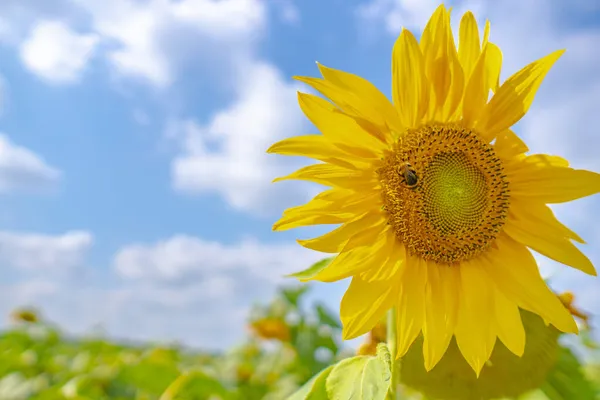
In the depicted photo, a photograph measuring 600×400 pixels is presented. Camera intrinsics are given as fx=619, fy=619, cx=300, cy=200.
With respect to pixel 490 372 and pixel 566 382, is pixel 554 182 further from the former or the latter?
pixel 566 382

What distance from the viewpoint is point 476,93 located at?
1.52m

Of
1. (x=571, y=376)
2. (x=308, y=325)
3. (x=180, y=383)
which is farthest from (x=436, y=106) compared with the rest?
(x=308, y=325)

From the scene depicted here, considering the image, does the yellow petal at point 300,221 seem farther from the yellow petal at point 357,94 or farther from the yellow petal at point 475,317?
the yellow petal at point 475,317

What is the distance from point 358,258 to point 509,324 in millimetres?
397

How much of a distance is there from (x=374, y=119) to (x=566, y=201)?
1.70 ft

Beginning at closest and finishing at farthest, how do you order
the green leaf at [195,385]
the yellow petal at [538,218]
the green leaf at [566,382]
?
the yellow petal at [538,218], the green leaf at [566,382], the green leaf at [195,385]

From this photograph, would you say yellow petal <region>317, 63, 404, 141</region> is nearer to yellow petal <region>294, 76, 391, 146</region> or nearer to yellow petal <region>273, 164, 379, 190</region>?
yellow petal <region>294, 76, 391, 146</region>

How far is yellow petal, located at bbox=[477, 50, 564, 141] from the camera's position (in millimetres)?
1520

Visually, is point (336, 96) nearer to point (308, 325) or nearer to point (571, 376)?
point (571, 376)

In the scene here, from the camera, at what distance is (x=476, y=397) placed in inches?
57.8

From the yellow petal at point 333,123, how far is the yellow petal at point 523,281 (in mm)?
455

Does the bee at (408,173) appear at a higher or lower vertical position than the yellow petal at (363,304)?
higher

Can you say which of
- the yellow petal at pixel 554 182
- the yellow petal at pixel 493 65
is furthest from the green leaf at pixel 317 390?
the yellow petal at pixel 493 65

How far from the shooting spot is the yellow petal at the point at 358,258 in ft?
4.58
